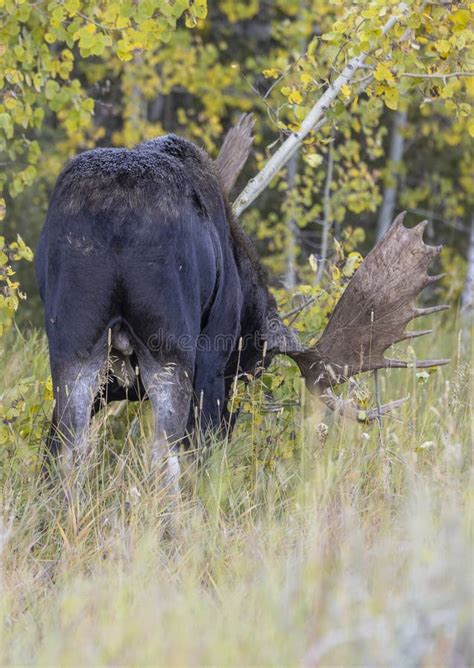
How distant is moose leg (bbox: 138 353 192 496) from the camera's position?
16.4 feet

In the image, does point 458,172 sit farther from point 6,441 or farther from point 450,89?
point 6,441

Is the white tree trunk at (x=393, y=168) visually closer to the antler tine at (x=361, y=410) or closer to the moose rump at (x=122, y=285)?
the antler tine at (x=361, y=410)

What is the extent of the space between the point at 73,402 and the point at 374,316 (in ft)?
6.74

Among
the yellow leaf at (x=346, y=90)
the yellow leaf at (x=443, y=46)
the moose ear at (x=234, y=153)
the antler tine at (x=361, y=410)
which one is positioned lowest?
the antler tine at (x=361, y=410)

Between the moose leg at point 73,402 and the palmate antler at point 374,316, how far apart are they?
153 cm

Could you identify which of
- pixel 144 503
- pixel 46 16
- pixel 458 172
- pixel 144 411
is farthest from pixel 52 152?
pixel 144 503

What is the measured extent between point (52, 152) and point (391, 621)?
488 inches

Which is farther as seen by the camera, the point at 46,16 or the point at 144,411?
the point at 46,16

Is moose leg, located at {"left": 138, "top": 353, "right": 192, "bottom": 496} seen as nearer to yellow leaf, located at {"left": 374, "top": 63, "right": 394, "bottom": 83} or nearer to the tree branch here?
the tree branch

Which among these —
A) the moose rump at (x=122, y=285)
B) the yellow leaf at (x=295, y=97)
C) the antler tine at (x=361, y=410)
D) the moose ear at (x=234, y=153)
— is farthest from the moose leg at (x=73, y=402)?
the moose ear at (x=234, y=153)

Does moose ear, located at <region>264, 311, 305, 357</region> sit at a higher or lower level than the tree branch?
lower

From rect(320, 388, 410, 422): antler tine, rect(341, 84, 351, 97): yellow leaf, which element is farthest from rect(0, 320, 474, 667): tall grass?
rect(341, 84, 351, 97): yellow leaf

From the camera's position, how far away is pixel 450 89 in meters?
6.02

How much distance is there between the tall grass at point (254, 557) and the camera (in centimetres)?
306
